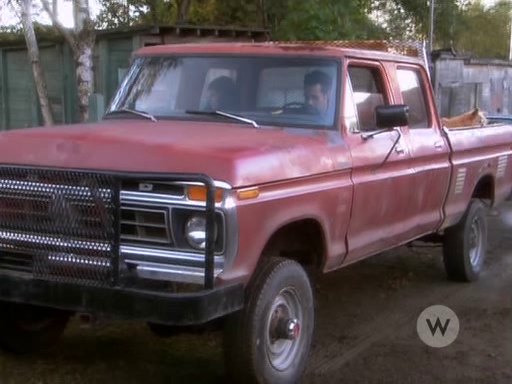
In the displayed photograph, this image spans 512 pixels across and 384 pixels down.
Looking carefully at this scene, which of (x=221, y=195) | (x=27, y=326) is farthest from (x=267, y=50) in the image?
(x=27, y=326)

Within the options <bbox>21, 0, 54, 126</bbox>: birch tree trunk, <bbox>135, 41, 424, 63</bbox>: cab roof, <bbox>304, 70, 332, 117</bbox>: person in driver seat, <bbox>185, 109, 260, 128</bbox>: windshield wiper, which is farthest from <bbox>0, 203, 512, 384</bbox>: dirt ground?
<bbox>21, 0, 54, 126</bbox>: birch tree trunk

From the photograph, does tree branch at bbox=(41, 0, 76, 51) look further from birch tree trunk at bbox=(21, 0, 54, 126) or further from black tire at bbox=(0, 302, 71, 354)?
black tire at bbox=(0, 302, 71, 354)

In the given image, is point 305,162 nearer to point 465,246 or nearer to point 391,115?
point 391,115

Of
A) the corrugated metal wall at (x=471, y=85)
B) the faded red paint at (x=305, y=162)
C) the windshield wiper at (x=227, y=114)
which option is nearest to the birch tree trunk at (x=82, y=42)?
the faded red paint at (x=305, y=162)

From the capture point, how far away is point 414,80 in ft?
25.2

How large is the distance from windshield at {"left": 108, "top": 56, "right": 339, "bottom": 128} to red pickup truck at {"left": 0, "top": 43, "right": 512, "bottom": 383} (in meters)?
0.01

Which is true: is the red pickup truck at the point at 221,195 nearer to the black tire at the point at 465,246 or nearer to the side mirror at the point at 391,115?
the side mirror at the point at 391,115

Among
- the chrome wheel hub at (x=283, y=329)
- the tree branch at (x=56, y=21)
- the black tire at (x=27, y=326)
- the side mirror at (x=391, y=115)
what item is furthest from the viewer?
the tree branch at (x=56, y=21)

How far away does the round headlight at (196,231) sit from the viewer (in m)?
4.82

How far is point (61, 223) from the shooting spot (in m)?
4.96

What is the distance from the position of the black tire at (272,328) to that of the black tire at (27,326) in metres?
1.28

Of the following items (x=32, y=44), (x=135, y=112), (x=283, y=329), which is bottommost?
(x=283, y=329)

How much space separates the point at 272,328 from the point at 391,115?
177cm

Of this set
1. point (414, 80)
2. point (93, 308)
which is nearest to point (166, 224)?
point (93, 308)
